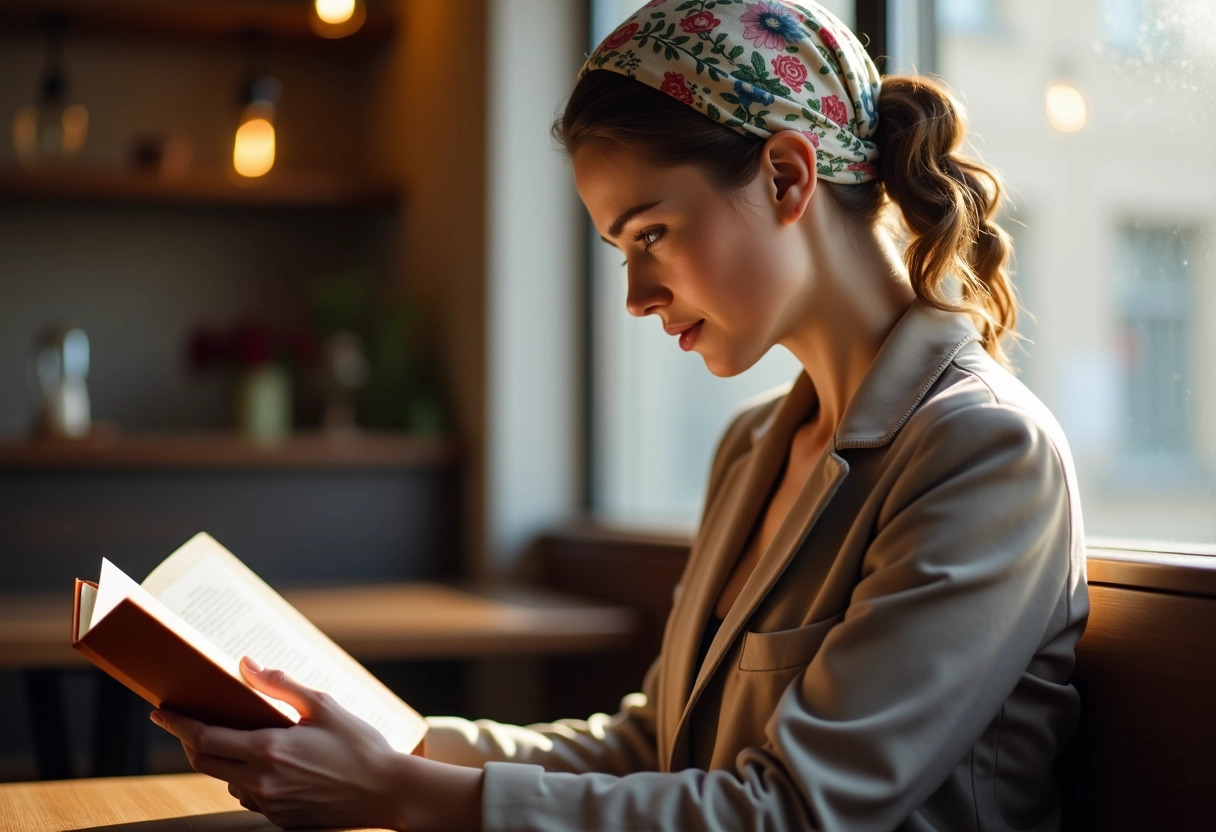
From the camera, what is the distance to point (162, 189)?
131 inches

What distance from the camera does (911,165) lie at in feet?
4.05

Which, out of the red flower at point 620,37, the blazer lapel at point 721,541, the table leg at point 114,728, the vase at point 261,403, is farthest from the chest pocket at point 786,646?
the vase at point 261,403

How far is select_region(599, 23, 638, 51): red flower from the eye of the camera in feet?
4.05

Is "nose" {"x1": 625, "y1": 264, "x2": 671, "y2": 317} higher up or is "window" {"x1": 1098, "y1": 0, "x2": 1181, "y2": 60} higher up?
"window" {"x1": 1098, "y1": 0, "x2": 1181, "y2": 60}

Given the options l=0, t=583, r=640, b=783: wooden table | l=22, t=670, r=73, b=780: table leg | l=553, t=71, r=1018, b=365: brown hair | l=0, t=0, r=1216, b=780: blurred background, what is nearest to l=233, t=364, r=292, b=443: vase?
l=0, t=0, r=1216, b=780: blurred background

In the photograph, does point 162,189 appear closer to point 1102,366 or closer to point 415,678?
point 415,678

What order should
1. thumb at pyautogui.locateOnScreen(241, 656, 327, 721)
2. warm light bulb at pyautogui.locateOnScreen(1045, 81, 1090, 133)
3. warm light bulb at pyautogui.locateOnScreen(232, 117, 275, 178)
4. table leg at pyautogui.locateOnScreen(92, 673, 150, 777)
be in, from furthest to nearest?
warm light bulb at pyautogui.locateOnScreen(232, 117, 275, 178), table leg at pyautogui.locateOnScreen(92, 673, 150, 777), warm light bulb at pyautogui.locateOnScreen(1045, 81, 1090, 133), thumb at pyautogui.locateOnScreen(241, 656, 327, 721)

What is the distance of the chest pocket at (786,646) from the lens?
1.11m

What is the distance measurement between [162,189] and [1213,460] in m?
2.73

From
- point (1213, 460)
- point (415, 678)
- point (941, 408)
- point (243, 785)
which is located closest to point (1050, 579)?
point (941, 408)

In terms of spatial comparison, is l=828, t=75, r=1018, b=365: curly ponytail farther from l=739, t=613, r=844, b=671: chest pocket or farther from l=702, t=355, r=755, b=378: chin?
l=739, t=613, r=844, b=671: chest pocket

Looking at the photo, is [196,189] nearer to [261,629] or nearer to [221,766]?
[261,629]

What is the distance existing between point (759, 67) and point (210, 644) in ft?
2.33

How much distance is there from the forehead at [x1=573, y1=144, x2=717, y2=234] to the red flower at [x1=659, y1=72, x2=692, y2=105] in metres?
0.06
